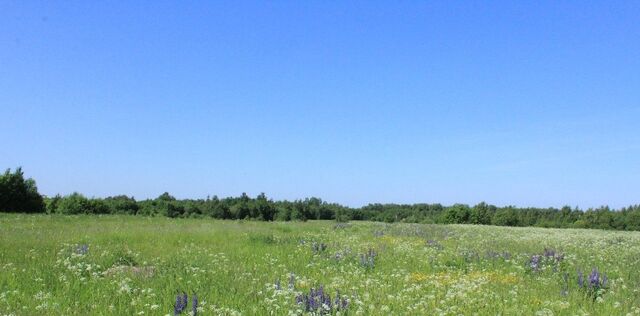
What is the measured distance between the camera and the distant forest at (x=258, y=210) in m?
Result: 51.1

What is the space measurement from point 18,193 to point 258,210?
102 ft

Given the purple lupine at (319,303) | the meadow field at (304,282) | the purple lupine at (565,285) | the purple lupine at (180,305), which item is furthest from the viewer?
the purple lupine at (565,285)

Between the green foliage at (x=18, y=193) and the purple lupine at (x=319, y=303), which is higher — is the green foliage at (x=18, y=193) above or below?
above

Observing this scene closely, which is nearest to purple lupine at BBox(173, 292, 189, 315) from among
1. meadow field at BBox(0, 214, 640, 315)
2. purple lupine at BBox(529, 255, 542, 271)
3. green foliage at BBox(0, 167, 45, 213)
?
meadow field at BBox(0, 214, 640, 315)

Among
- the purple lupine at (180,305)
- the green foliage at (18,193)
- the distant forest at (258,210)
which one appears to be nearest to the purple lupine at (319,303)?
the purple lupine at (180,305)

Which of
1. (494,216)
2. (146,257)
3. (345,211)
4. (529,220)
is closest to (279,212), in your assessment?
(345,211)

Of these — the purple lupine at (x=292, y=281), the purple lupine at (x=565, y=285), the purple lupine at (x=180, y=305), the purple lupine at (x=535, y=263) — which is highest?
the purple lupine at (x=535, y=263)

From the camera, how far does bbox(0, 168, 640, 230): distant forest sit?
51.1 m

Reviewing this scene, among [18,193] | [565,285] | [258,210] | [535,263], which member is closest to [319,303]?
[565,285]

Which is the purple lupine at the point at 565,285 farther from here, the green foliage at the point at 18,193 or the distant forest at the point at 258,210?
the green foliage at the point at 18,193

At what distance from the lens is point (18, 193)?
163ft

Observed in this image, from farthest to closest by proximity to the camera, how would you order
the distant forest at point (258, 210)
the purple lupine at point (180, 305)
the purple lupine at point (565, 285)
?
1. the distant forest at point (258, 210)
2. the purple lupine at point (565, 285)
3. the purple lupine at point (180, 305)

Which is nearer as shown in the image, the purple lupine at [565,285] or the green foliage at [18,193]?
the purple lupine at [565,285]

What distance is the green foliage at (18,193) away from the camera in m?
48.4
